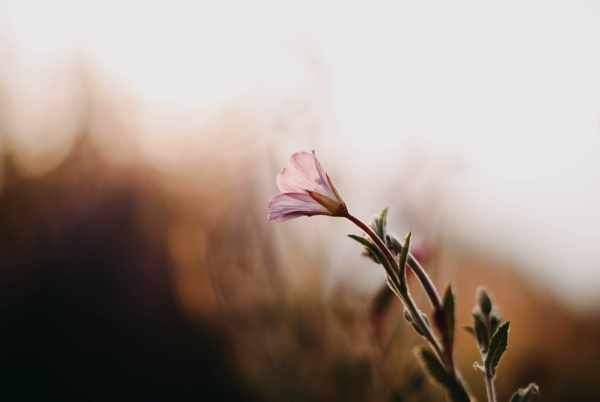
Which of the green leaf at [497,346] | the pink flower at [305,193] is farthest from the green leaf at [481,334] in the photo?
the pink flower at [305,193]

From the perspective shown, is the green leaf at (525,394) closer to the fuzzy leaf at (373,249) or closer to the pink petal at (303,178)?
the fuzzy leaf at (373,249)

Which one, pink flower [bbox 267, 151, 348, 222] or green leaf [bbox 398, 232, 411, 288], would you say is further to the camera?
pink flower [bbox 267, 151, 348, 222]

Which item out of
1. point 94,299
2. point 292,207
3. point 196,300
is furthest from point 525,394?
point 94,299

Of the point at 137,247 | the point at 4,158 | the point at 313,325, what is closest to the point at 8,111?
the point at 4,158

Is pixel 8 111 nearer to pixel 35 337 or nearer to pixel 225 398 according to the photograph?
pixel 35 337

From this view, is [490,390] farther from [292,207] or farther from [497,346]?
[292,207]

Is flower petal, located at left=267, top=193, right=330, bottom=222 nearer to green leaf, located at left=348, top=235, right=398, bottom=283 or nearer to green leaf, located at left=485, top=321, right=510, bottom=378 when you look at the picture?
green leaf, located at left=348, top=235, right=398, bottom=283

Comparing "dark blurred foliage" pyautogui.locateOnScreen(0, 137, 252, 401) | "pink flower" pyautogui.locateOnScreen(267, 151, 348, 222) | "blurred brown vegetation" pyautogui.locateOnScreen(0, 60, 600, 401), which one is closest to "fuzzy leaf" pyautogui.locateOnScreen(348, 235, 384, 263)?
"pink flower" pyautogui.locateOnScreen(267, 151, 348, 222)

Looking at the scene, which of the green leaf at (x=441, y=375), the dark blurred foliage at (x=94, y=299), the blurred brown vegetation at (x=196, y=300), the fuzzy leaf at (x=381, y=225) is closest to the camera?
the green leaf at (x=441, y=375)
